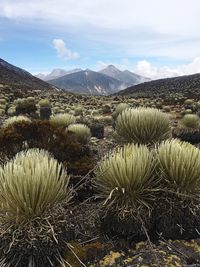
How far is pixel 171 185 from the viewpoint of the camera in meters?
4.05

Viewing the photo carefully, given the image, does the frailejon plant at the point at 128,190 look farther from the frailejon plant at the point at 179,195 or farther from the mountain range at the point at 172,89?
the mountain range at the point at 172,89

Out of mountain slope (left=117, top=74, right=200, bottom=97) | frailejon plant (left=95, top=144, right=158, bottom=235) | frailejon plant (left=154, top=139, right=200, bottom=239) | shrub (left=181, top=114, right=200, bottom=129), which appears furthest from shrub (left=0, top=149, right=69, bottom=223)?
mountain slope (left=117, top=74, right=200, bottom=97)

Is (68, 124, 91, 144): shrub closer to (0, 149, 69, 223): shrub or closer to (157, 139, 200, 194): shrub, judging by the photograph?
(157, 139, 200, 194): shrub

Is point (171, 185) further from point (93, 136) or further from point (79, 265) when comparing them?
point (93, 136)

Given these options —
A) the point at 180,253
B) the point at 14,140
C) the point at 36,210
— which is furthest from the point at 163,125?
the point at 36,210

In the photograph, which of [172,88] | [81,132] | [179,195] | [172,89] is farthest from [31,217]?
[172,88]

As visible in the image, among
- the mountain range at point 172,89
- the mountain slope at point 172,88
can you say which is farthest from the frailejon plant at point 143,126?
the mountain slope at point 172,88

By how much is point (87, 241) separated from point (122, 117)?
2.73 metres

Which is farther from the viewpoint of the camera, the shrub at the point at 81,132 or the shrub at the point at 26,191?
the shrub at the point at 81,132

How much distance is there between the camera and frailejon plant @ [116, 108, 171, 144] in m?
6.11

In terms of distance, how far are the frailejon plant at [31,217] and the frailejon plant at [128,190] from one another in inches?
20.9

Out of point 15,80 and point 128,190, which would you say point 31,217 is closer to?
point 128,190

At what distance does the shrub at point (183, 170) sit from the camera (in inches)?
158

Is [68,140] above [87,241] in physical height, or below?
above
